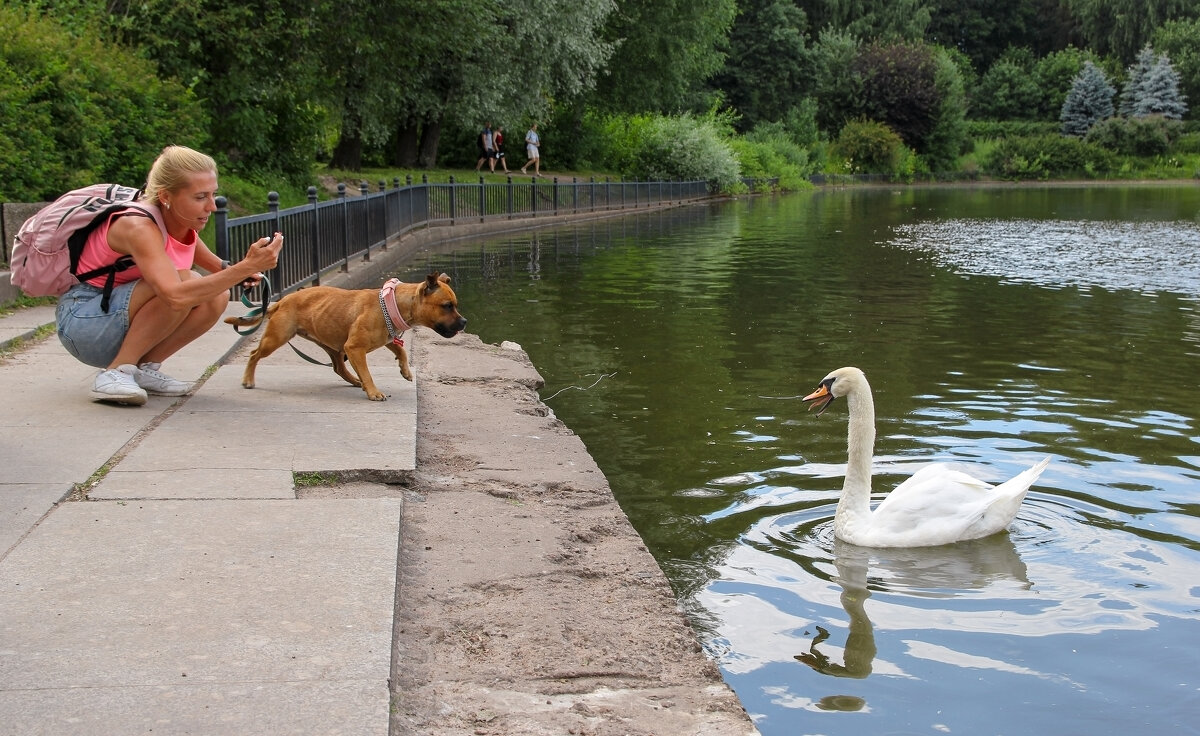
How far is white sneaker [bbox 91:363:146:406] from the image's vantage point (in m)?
6.22

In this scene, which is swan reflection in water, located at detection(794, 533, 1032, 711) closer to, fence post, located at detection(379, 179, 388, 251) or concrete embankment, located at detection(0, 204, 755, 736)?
concrete embankment, located at detection(0, 204, 755, 736)

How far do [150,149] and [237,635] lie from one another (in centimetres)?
1244

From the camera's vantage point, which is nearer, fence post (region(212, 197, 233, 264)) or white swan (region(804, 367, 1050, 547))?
white swan (region(804, 367, 1050, 547))

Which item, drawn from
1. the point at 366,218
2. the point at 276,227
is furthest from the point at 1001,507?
the point at 366,218

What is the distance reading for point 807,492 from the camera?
6.86m

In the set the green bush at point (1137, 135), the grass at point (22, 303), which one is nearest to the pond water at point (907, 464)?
the grass at point (22, 303)

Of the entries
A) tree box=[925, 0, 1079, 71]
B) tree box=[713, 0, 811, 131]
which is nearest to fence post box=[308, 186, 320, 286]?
tree box=[713, 0, 811, 131]

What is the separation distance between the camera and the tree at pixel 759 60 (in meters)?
70.2

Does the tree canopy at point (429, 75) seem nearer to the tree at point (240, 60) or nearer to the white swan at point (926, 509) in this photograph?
the tree at point (240, 60)

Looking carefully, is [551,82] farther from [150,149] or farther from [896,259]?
[150,149]

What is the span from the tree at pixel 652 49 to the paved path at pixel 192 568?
133 ft

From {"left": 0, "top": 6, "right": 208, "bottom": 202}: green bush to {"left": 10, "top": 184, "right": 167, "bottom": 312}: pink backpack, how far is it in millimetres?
5132

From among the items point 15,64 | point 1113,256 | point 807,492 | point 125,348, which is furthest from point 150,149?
point 1113,256

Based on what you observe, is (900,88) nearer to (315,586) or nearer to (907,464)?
(907,464)
